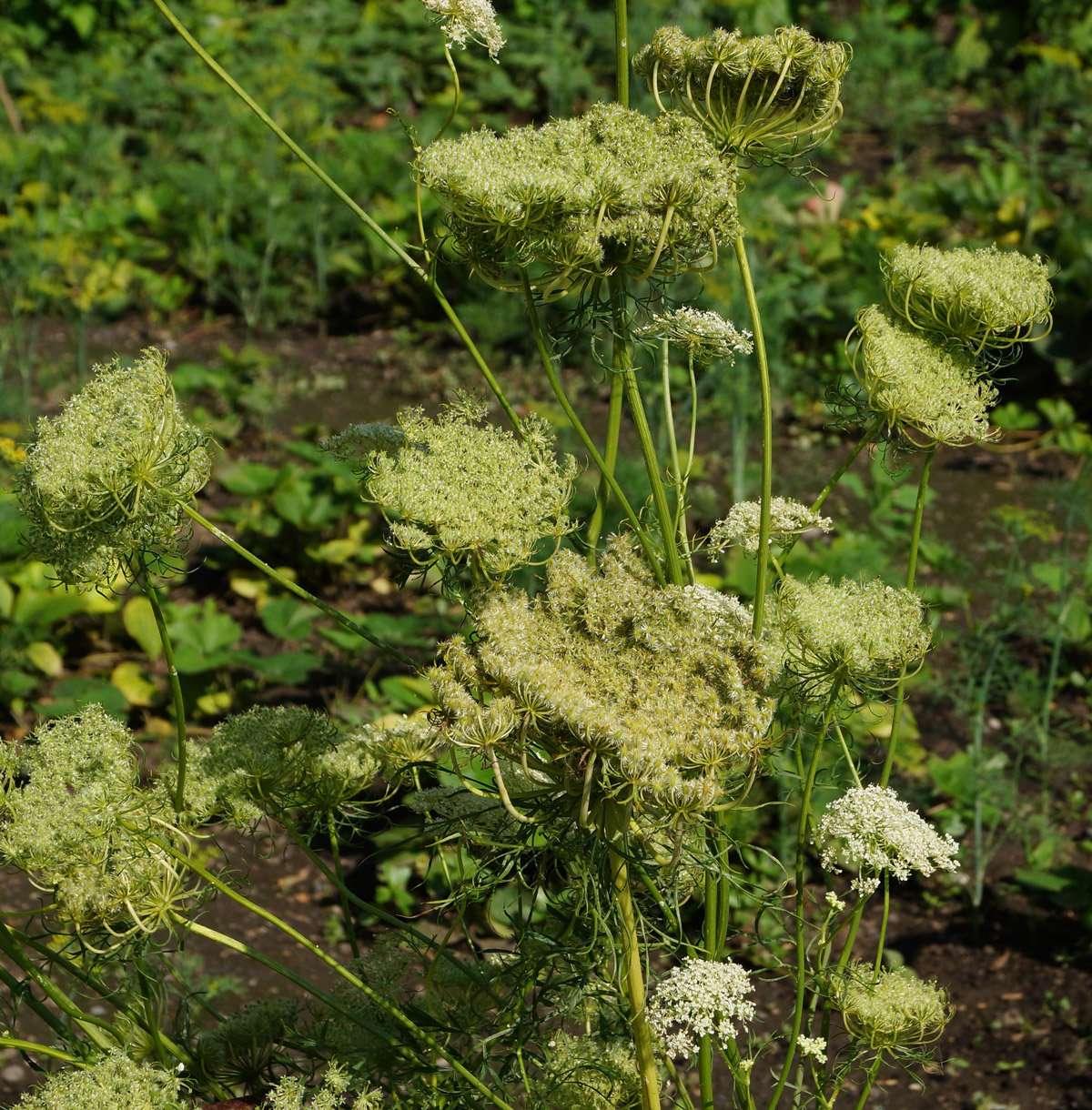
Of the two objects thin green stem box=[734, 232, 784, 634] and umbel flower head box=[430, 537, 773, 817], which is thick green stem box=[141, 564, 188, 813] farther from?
thin green stem box=[734, 232, 784, 634]

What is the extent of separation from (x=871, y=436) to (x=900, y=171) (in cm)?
739

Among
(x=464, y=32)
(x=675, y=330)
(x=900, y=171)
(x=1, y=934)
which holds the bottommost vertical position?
(x=900, y=171)

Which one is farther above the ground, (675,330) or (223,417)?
(675,330)

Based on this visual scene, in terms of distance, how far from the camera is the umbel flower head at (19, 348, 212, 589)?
1.39m

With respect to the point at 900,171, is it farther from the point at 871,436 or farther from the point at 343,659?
the point at 871,436

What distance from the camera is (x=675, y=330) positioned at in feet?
5.33

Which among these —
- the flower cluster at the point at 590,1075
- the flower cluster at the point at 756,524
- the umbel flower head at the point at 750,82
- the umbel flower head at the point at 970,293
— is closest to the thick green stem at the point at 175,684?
the flower cluster at the point at 590,1075

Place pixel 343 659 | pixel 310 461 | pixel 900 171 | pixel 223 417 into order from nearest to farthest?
pixel 343 659 → pixel 310 461 → pixel 223 417 → pixel 900 171

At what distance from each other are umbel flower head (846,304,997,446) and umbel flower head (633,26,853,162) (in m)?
0.27

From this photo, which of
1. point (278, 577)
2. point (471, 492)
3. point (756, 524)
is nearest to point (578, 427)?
point (471, 492)

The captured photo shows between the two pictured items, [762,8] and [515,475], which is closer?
[515,475]

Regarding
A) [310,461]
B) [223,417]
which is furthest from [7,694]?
[223,417]

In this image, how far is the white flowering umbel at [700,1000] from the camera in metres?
1.44

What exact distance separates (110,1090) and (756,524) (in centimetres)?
110
